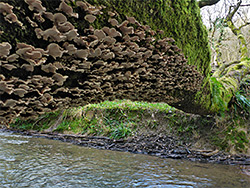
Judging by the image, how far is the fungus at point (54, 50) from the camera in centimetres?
80

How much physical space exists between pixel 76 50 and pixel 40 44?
6.4 inches

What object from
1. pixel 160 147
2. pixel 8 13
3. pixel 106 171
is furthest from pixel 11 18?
pixel 160 147

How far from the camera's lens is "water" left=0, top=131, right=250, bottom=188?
101 inches

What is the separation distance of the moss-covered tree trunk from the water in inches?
66.6

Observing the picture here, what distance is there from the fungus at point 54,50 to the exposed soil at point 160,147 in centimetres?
364

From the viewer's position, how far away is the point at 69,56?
36.0 inches

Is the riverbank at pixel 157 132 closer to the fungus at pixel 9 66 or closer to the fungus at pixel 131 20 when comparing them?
the fungus at pixel 131 20

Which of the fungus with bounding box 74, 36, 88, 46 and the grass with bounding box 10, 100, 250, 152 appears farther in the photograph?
the grass with bounding box 10, 100, 250, 152

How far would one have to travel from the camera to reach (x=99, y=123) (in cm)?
561

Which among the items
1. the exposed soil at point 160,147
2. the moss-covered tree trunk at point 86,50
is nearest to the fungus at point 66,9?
the moss-covered tree trunk at point 86,50

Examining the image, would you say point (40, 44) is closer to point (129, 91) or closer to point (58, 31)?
point (58, 31)

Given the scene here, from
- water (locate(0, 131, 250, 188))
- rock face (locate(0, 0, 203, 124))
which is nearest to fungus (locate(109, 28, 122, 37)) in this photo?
rock face (locate(0, 0, 203, 124))

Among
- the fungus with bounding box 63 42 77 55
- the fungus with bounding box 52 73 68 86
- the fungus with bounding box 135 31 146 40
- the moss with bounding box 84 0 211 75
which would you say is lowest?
the fungus with bounding box 52 73 68 86

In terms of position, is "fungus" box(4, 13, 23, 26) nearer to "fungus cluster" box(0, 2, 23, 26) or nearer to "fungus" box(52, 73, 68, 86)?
"fungus cluster" box(0, 2, 23, 26)
